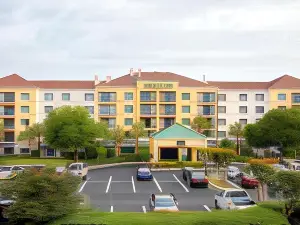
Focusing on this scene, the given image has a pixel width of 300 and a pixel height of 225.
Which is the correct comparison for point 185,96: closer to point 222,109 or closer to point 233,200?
point 222,109

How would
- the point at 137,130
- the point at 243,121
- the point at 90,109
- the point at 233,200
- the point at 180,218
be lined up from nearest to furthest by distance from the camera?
1. the point at 180,218
2. the point at 233,200
3. the point at 137,130
4. the point at 90,109
5. the point at 243,121

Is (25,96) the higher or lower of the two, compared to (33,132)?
higher

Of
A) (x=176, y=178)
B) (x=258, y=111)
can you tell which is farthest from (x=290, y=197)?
(x=258, y=111)

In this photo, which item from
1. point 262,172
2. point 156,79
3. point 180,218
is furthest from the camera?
point 156,79

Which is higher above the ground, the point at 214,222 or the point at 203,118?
the point at 203,118

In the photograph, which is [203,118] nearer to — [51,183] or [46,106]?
[46,106]

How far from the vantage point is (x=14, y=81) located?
71.3 m

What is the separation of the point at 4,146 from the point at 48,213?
55.1 m

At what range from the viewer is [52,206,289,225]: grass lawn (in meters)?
17.2

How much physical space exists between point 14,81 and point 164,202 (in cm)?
5196

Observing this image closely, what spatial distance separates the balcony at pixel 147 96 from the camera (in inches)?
2766

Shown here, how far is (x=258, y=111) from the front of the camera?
74625 millimetres

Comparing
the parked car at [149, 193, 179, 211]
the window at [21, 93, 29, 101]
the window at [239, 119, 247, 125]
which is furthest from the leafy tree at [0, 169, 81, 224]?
the window at [239, 119, 247, 125]

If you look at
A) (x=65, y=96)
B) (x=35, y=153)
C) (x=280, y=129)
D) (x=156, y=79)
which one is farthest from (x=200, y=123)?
(x=35, y=153)
